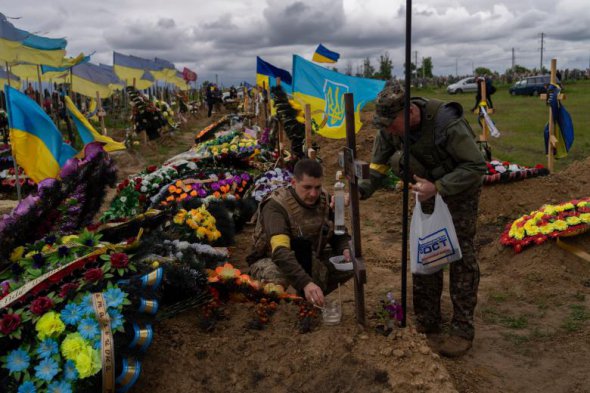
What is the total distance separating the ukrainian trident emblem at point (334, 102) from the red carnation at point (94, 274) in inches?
203

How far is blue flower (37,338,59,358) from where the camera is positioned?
2740 millimetres

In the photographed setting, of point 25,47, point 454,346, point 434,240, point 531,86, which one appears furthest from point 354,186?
point 531,86

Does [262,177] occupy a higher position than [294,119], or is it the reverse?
[294,119]

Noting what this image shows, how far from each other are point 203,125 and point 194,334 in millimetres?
26041

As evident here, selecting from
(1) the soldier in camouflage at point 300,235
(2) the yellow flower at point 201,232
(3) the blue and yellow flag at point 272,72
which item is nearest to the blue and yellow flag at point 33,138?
(2) the yellow flower at point 201,232

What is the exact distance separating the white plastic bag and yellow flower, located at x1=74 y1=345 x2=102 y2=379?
6.79 feet

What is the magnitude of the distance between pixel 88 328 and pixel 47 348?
0.73ft

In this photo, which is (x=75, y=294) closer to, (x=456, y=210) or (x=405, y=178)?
(x=405, y=178)

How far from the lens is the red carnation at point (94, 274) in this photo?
10.2ft

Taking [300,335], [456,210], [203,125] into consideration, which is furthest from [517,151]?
[203,125]

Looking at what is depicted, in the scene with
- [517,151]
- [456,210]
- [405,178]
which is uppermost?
[405,178]

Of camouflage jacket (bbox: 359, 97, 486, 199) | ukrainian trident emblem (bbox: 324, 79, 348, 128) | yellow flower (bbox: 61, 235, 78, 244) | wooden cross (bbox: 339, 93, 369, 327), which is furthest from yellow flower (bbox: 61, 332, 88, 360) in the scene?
ukrainian trident emblem (bbox: 324, 79, 348, 128)

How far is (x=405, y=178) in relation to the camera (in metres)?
3.05

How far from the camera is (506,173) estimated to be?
8195 mm
